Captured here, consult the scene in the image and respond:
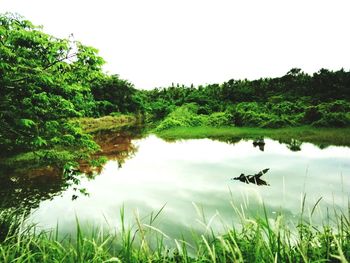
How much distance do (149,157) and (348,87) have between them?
916 inches

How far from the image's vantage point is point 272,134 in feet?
73.3

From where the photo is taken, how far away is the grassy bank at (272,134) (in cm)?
1845

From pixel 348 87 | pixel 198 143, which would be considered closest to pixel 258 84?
pixel 348 87

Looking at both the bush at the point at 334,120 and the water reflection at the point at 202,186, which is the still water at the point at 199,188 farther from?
the bush at the point at 334,120

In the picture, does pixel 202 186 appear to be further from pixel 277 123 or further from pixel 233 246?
pixel 277 123

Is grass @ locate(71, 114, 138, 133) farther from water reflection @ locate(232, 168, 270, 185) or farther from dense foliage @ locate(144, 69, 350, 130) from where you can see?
water reflection @ locate(232, 168, 270, 185)

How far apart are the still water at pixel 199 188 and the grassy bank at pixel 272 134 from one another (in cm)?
194

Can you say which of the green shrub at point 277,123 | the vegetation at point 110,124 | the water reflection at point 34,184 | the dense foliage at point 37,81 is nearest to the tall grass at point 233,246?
the vegetation at point 110,124

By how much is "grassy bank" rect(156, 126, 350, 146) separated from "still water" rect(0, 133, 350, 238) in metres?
1.94

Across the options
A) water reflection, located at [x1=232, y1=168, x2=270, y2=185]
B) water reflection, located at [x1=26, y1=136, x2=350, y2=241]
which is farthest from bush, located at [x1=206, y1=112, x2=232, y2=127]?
water reflection, located at [x1=232, y1=168, x2=270, y2=185]

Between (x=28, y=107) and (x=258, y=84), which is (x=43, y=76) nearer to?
(x=28, y=107)

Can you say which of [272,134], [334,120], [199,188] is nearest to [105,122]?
[272,134]

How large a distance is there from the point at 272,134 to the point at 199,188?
13315 mm

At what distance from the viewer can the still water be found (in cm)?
796
